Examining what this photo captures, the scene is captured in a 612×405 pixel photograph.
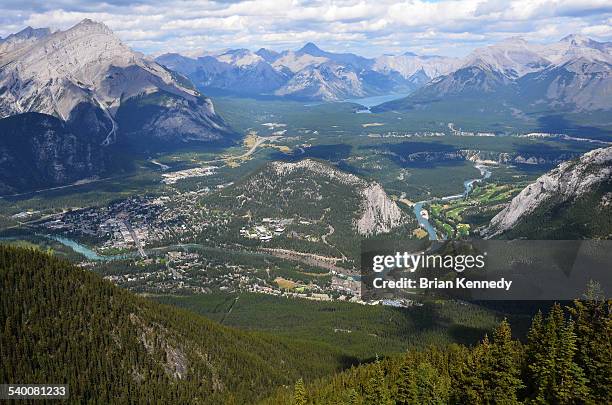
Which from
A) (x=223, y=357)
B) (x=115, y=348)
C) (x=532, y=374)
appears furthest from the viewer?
(x=223, y=357)

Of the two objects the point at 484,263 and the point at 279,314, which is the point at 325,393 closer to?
the point at 279,314

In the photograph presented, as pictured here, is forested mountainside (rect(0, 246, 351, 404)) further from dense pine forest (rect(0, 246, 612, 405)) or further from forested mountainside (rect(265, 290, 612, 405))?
forested mountainside (rect(265, 290, 612, 405))

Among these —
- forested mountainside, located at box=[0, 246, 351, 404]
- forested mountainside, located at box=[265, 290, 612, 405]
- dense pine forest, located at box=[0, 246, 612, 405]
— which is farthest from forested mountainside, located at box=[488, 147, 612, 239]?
forested mountainside, located at box=[265, 290, 612, 405]

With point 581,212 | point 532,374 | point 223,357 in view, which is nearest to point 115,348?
point 223,357

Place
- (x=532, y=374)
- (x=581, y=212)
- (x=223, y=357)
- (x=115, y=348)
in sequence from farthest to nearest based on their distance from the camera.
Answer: (x=581, y=212)
(x=223, y=357)
(x=115, y=348)
(x=532, y=374)

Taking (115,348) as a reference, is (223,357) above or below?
below

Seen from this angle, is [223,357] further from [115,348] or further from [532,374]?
[532,374]

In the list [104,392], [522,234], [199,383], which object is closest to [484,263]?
[522,234]
